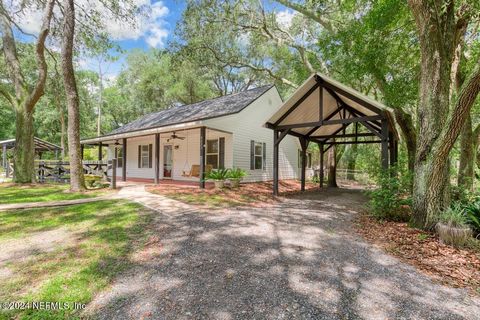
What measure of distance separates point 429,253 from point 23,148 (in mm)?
13884

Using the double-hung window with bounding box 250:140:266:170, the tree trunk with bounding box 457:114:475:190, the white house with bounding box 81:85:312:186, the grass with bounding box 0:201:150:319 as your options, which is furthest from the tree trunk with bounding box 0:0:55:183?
the tree trunk with bounding box 457:114:475:190

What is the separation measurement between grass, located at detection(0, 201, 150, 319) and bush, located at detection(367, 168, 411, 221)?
530 cm

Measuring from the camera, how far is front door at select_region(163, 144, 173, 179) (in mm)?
13998

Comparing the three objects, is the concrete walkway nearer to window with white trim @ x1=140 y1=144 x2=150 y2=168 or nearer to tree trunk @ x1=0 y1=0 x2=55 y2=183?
tree trunk @ x1=0 y1=0 x2=55 y2=183

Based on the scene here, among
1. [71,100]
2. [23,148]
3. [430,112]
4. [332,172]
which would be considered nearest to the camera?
[430,112]

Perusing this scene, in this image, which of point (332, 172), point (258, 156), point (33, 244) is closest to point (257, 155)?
point (258, 156)

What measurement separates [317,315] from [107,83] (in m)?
36.9

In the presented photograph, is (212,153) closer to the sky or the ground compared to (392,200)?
closer to the sky

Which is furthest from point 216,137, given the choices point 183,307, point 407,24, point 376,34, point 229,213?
point 183,307

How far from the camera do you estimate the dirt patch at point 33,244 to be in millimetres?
3404

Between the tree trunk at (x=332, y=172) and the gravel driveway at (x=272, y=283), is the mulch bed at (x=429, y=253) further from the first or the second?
A: the tree trunk at (x=332, y=172)

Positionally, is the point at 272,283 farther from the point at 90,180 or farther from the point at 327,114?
the point at 90,180

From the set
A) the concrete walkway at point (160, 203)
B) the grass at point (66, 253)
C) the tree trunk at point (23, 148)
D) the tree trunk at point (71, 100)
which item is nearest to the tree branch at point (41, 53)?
the tree trunk at point (23, 148)

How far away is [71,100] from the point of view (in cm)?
862
